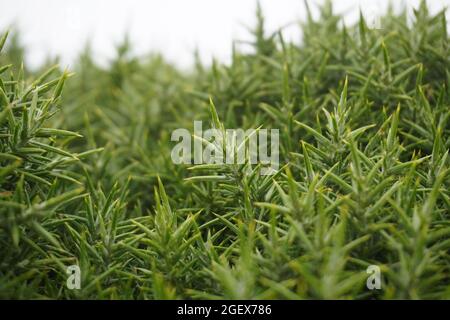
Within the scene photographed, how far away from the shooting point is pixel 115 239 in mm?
825

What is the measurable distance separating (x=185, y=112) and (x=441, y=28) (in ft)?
2.46

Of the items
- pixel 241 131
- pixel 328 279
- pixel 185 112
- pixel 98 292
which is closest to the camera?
pixel 328 279

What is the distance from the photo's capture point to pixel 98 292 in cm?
74

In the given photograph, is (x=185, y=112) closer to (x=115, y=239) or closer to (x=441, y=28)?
(x=115, y=239)

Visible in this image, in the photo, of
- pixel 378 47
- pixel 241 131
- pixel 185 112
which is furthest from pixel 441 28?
pixel 185 112

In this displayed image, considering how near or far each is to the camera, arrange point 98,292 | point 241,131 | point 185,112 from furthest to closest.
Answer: point 185,112, point 241,131, point 98,292

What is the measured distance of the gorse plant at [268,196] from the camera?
26.6 inches

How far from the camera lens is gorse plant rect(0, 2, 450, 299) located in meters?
0.68

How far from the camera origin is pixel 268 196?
2.68 feet
